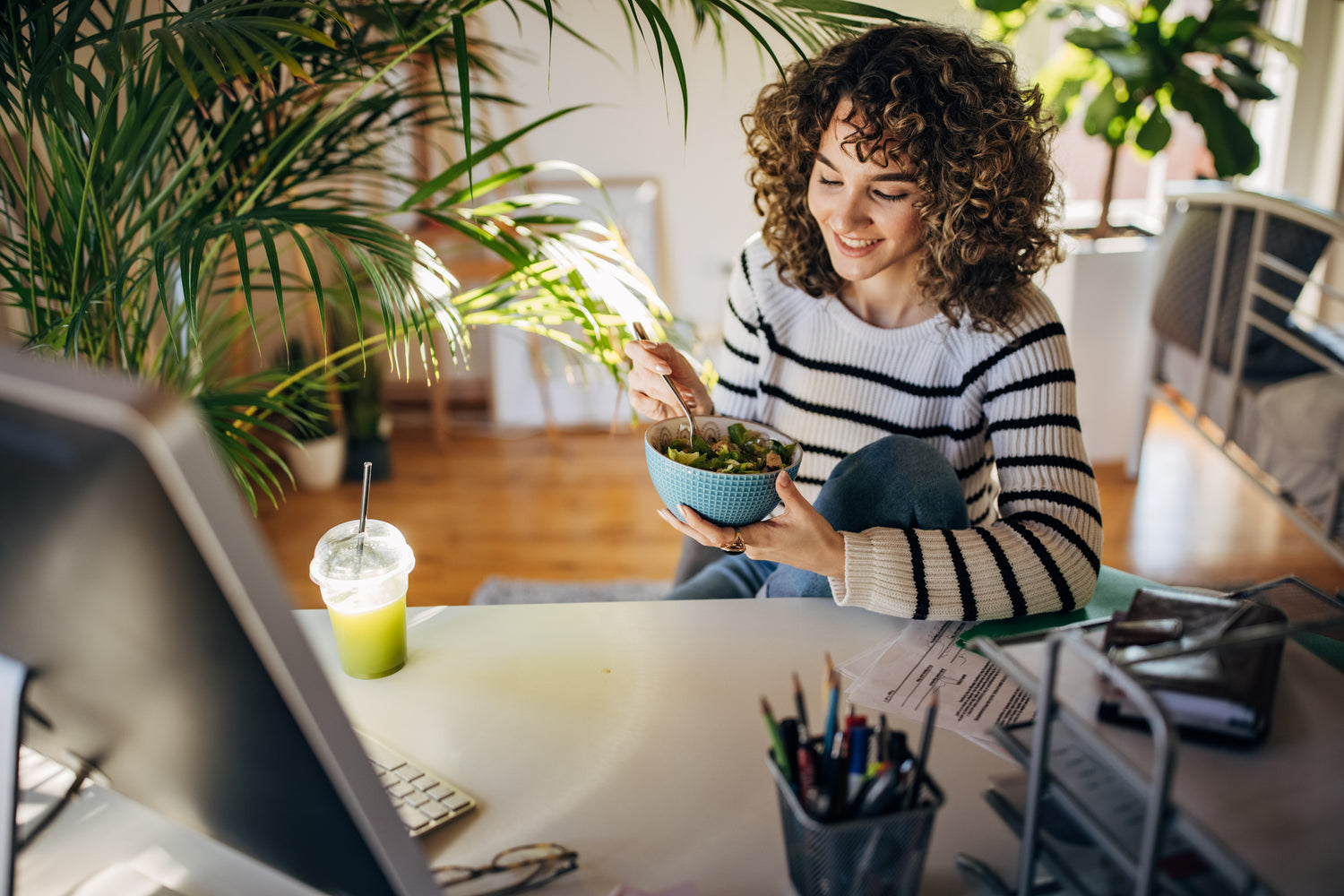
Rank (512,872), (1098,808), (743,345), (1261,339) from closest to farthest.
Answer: (1098,808) < (512,872) < (743,345) < (1261,339)

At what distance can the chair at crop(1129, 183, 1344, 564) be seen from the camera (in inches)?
86.8

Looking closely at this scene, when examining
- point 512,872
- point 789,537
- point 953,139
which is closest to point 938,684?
point 789,537

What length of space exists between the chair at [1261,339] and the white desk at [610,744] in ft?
5.44

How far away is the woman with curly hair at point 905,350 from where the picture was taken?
105cm

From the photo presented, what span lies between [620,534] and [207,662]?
93.7 inches

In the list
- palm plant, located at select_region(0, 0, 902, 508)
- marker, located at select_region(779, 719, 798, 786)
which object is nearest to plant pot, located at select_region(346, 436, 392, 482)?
palm plant, located at select_region(0, 0, 902, 508)

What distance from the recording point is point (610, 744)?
2.82ft

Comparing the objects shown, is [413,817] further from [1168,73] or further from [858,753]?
[1168,73]

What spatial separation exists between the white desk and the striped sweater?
9 centimetres

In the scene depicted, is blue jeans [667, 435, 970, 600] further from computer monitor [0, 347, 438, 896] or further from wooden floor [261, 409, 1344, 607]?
wooden floor [261, 409, 1344, 607]

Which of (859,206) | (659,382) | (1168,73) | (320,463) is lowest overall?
(320,463)

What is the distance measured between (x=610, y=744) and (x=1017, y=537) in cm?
51

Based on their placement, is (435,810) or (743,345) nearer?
(435,810)

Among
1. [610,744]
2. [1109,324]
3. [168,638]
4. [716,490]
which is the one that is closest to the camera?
[168,638]
